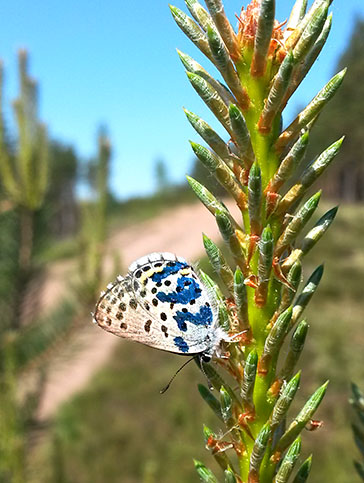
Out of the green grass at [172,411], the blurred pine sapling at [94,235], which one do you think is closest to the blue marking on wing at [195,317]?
the blurred pine sapling at [94,235]

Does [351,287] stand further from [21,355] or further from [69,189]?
[21,355]

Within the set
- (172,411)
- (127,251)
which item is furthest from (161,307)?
(127,251)

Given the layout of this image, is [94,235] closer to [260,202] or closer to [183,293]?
[183,293]

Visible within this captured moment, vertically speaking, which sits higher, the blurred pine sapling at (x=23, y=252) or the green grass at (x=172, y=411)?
the blurred pine sapling at (x=23, y=252)

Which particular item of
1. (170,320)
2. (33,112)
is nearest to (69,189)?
(33,112)

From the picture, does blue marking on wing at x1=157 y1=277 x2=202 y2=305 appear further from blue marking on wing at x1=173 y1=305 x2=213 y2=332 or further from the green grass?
the green grass

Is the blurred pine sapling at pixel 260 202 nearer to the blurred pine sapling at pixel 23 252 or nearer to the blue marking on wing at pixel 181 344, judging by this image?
the blue marking on wing at pixel 181 344

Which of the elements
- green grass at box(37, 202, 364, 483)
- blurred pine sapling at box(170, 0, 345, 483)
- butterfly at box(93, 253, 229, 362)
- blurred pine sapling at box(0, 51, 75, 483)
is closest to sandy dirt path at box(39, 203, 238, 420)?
blurred pine sapling at box(0, 51, 75, 483)
